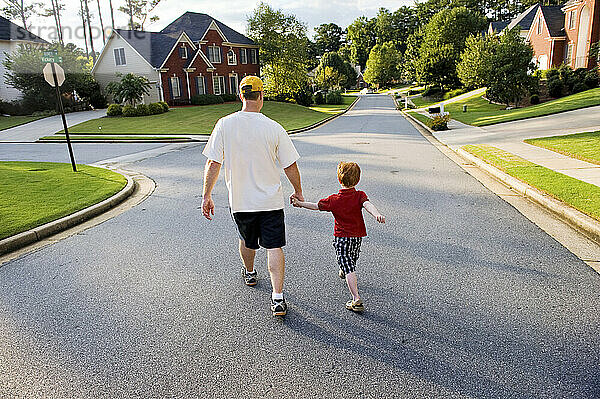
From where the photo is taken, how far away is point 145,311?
3926 millimetres

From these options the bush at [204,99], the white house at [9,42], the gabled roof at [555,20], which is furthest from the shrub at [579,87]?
the white house at [9,42]

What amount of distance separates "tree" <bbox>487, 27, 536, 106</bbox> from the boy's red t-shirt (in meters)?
30.7

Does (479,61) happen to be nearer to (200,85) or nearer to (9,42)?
(200,85)

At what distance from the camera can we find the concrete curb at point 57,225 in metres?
5.67

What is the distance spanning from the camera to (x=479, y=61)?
32031mm

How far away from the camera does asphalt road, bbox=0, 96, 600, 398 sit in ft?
9.54

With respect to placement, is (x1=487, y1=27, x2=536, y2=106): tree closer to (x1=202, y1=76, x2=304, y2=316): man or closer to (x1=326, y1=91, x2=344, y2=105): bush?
(x1=326, y1=91, x2=344, y2=105): bush

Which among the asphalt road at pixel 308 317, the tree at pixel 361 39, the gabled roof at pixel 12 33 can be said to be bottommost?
the asphalt road at pixel 308 317

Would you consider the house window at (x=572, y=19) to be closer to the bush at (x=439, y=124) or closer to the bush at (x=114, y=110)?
the bush at (x=439, y=124)

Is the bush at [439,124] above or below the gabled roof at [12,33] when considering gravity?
below

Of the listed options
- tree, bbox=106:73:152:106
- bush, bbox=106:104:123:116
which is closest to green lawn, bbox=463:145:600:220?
bush, bbox=106:104:123:116

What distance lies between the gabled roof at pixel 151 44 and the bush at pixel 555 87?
101ft

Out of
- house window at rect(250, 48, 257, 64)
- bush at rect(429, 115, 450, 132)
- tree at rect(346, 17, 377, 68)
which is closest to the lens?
bush at rect(429, 115, 450, 132)

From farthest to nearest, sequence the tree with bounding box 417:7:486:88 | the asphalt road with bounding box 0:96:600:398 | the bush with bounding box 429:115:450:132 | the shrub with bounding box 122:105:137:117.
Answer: the tree with bounding box 417:7:486:88 → the shrub with bounding box 122:105:137:117 → the bush with bounding box 429:115:450:132 → the asphalt road with bounding box 0:96:600:398
